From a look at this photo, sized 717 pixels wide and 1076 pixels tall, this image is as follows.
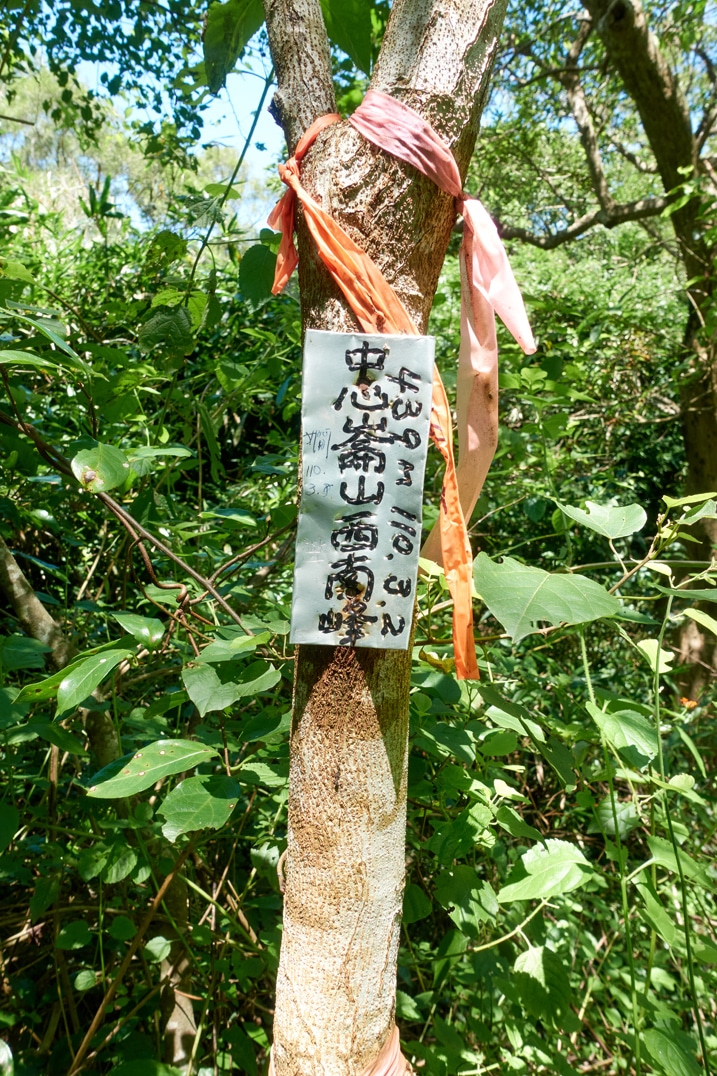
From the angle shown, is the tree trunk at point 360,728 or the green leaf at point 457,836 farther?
the green leaf at point 457,836

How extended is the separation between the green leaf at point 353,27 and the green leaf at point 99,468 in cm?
62

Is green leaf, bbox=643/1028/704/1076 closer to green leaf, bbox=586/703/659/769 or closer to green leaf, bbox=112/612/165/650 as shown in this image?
green leaf, bbox=586/703/659/769

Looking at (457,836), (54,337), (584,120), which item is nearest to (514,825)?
(457,836)

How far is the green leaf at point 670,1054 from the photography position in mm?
702

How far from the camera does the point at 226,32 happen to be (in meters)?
1.00

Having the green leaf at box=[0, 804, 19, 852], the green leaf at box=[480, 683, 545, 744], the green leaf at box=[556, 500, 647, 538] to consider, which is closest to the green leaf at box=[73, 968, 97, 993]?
the green leaf at box=[0, 804, 19, 852]

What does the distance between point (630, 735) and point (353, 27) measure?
37.5 inches

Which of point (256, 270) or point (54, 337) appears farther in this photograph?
point (256, 270)

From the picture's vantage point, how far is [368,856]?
65 cm

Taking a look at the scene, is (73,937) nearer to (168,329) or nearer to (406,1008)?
(406,1008)

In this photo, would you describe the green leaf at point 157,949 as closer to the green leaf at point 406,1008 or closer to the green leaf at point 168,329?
the green leaf at point 406,1008

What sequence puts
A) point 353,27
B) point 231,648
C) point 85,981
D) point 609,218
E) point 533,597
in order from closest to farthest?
point 533,597 → point 231,648 → point 353,27 → point 85,981 → point 609,218

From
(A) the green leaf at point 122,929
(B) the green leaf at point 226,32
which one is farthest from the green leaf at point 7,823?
(B) the green leaf at point 226,32

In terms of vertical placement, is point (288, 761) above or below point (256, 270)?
below
